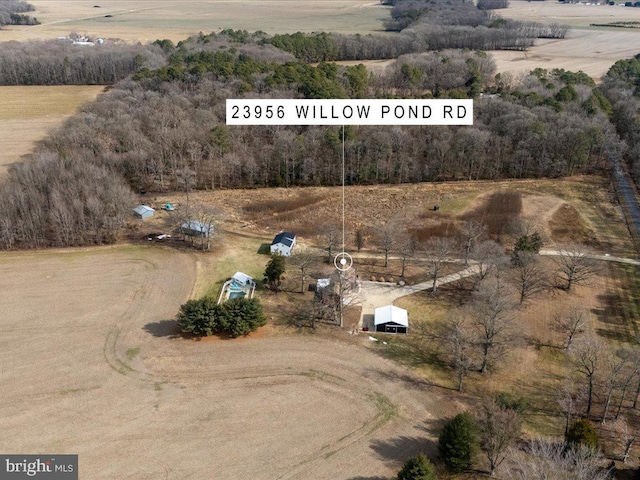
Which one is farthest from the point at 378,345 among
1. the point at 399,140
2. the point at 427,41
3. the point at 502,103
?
the point at 427,41

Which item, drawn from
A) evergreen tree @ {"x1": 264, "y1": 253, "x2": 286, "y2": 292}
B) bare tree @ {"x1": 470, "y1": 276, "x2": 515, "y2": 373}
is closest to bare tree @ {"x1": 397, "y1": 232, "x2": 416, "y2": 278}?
bare tree @ {"x1": 470, "y1": 276, "x2": 515, "y2": 373}

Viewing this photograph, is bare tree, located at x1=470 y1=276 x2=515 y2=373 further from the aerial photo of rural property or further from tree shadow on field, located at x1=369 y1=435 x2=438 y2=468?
tree shadow on field, located at x1=369 y1=435 x2=438 y2=468

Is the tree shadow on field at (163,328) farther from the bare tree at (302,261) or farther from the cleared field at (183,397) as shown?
the bare tree at (302,261)

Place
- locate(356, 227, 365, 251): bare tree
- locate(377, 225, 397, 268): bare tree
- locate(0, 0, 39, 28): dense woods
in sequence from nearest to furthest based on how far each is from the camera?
locate(377, 225, 397, 268): bare tree < locate(356, 227, 365, 251): bare tree < locate(0, 0, 39, 28): dense woods

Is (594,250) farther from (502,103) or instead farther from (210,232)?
(210,232)

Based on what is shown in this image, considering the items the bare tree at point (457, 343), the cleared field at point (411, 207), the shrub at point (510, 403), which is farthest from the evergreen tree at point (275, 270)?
the shrub at point (510, 403)

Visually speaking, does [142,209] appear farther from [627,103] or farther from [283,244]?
[627,103]
